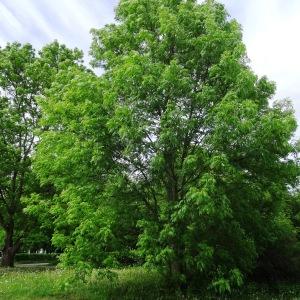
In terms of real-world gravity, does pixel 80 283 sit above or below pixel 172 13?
below

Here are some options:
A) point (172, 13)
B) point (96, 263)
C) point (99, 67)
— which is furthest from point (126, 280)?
point (172, 13)

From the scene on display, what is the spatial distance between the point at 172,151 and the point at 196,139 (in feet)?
3.32

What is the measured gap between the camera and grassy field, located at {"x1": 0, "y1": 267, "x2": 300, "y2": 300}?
622 inches

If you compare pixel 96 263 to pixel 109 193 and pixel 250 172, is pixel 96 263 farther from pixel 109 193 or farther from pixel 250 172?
pixel 250 172

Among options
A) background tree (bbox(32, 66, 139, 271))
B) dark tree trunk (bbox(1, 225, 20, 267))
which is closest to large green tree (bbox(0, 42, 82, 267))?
dark tree trunk (bbox(1, 225, 20, 267))

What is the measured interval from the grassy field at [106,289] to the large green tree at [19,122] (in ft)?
35.0

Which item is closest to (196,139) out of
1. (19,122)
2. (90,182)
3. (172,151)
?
(172,151)

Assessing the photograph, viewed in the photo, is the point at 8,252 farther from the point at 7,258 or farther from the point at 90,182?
the point at 90,182

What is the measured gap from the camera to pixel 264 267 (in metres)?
21.2

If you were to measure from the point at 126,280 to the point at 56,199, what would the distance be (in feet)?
15.0

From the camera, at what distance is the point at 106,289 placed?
1666 cm

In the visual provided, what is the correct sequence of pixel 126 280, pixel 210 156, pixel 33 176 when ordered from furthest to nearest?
pixel 33 176 < pixel 126 280 < pixel 210 156

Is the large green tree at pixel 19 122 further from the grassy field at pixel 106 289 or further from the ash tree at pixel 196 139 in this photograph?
the ash tree at pixel 196 139

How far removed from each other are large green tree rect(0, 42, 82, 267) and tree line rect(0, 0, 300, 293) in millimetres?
12451
